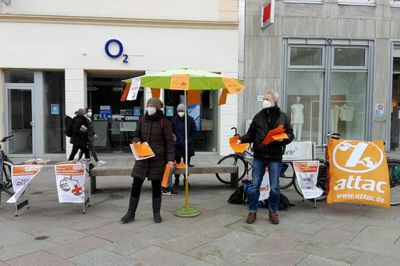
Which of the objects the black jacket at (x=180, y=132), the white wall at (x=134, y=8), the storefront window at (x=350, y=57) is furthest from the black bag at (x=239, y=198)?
the storefront window at (x=350, y=57)

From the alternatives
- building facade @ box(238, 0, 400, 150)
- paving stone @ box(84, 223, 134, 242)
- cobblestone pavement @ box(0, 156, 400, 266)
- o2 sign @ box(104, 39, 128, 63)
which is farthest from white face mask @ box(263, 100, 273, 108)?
o2 sign @ box(104, 39, 128, 63)

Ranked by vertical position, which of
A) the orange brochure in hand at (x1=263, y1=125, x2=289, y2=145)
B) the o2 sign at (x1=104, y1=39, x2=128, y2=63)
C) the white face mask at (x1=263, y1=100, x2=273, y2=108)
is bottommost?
the orange brochure in hand at (x1=263, y1=125, x2=289, y2=145)

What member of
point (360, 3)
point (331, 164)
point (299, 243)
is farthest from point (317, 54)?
point (299, 243)

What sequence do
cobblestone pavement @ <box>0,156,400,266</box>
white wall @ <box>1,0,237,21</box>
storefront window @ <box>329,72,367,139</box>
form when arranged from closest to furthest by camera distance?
cobblestone pavement @ <box>0,156,400,266</box>, white wall @ <box>1,0,237,21</box>, storefront window @ <box>329,72,367,139</box>

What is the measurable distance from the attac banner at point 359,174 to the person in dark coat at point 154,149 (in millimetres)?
2590

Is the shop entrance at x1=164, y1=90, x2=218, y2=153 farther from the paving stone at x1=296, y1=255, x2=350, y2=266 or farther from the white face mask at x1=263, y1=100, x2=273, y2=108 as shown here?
the paving stone at x1=296, y1=255, x2=350, y2=266

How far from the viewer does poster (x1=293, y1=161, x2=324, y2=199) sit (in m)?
6.09

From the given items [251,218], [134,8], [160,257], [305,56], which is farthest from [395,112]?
[160,257]

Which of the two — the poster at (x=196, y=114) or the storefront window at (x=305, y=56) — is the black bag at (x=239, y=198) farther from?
the storefront window at (x=305, y=56)

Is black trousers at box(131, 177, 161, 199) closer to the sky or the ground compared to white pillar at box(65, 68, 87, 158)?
closer to the ground

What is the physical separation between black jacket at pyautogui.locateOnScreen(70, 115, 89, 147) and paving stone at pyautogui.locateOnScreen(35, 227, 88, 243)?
462 cm

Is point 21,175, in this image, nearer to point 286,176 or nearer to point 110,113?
point 286,176

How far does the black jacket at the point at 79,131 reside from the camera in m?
9.36

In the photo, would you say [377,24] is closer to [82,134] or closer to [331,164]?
[331,164]
